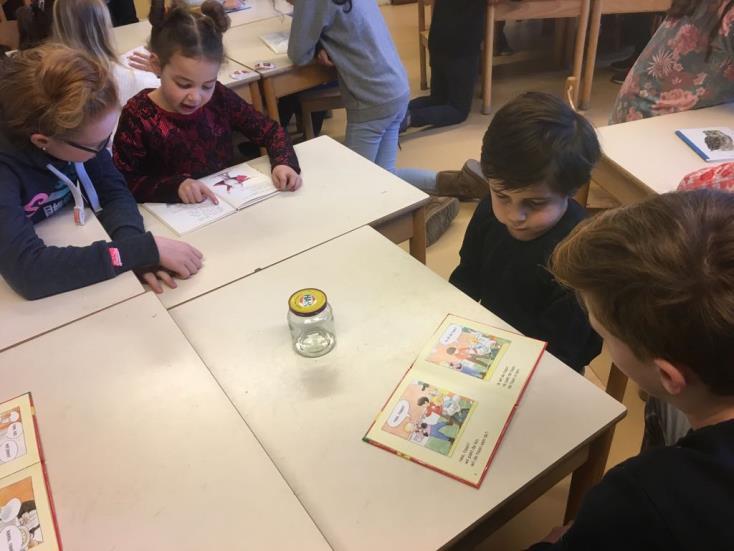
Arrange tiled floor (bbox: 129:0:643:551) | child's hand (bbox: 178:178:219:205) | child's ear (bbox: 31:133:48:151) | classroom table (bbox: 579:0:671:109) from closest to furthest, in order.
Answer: child's ear (bbox: 31:133:48:151), tiled floor (bbox: 129:0:643:551), child's hand (bbox: 178:178:219:205), classroom table (bbox: 579:0:671:109)

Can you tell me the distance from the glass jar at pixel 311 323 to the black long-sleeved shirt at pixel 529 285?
47 cm

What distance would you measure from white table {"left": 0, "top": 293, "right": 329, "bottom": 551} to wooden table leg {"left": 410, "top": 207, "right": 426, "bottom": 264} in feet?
2.63

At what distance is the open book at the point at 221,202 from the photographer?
164 centimetres

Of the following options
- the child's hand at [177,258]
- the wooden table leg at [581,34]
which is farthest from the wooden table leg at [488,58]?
the child's hand at [177,258]

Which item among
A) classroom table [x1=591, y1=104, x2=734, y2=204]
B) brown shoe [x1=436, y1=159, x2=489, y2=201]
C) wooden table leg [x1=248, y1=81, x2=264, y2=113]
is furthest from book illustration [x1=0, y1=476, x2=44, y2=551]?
brown shoe [x1=436, y1=159, x2=489, y2=201]

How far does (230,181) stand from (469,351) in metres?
1.00

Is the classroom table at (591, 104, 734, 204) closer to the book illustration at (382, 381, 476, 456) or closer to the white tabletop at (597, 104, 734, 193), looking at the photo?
the white tabletop at (597, 104, 734, 193)

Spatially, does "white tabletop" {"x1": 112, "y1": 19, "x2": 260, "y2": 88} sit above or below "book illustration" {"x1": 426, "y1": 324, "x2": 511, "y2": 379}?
below

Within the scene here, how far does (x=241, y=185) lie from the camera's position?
179 cm

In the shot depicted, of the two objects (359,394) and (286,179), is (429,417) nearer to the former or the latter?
(359,394)

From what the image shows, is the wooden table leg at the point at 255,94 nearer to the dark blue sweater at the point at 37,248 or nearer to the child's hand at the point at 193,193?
the child's hand at the point at 193,193

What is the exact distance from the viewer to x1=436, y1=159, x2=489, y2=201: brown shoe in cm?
283

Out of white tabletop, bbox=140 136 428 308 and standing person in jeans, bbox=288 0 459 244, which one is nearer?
white tabletop, bbox=140 136 428 308

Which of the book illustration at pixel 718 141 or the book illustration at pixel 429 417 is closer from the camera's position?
the book illustration at pixel 429 417
